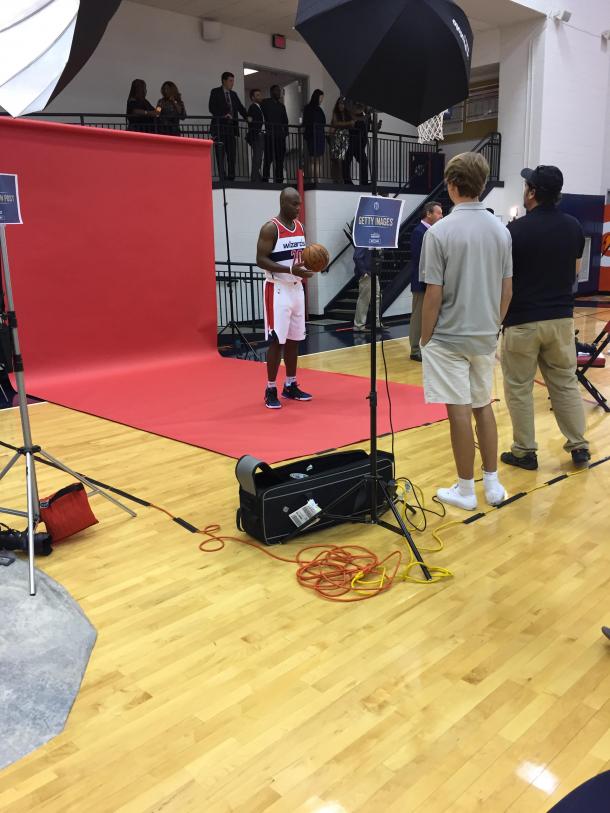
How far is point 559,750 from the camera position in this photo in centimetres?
177

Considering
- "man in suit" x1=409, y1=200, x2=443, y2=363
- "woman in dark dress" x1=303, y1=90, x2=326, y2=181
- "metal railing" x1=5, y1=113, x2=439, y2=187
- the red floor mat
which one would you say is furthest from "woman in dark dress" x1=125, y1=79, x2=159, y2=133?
"man in suit" x1=409, y1=200, x2=443, y2=363

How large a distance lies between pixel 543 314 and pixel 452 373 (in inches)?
33.5

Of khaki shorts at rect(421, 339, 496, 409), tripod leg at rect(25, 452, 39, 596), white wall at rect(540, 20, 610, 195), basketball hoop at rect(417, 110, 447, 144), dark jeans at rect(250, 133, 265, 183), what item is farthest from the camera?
basketball hoop at rect(417, 110, 447, 144)

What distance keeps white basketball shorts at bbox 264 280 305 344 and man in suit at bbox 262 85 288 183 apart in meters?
6.55

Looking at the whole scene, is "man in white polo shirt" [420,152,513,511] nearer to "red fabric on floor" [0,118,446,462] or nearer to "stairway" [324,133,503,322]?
"red fabric on floor" [0,118,446,462]

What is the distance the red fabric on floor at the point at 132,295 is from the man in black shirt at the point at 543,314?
3.72 ft

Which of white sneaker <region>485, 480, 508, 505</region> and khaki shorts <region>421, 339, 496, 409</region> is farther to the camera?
white sneaker <region>485, 480, 508, 505</region>

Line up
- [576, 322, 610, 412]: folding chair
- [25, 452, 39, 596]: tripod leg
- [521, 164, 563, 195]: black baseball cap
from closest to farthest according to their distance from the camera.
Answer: [25, 452, 39, 596]: tripod leg < [521, 164, 563, 195]: black baseball cap < [576, 322, 610, 412]: folding chair

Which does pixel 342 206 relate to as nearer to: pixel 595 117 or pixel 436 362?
pixel 595 117

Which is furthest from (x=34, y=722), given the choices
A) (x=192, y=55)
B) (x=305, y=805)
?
(x=192, y=55)

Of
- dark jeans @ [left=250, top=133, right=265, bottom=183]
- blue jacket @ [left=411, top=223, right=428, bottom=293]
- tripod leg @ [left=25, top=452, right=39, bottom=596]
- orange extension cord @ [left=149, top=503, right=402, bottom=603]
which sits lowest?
orange extension cord @ [left=149, top=503, right=402, bottom=603]

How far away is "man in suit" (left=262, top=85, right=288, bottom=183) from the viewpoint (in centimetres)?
1110

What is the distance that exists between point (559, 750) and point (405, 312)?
1089 centimetres

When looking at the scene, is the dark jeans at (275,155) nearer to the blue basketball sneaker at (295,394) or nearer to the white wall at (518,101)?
the white wall at (518,101)
